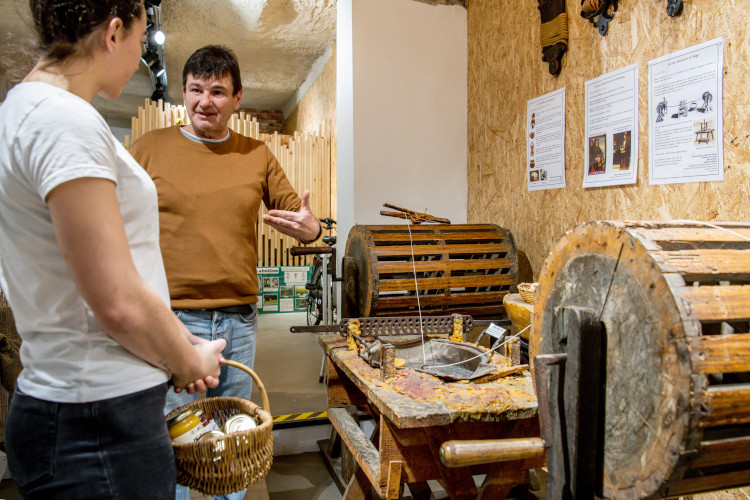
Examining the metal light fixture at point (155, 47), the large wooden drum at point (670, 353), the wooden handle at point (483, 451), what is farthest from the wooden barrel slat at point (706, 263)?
the metal light fixture at point (155, 47)

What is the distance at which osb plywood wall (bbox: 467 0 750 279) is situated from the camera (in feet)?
6.38

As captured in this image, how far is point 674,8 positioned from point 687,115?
1.53ft

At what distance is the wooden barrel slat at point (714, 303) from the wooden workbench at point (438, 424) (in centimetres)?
92

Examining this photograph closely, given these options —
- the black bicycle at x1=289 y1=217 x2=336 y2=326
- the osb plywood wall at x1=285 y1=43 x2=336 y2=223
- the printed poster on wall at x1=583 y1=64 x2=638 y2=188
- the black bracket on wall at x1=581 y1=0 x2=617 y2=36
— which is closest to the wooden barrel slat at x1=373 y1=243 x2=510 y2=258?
the printed poster on wall at x1=583 y1=64 x2=638 y2=188

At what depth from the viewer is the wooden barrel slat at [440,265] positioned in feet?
8.61

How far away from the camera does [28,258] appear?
3.04 ft

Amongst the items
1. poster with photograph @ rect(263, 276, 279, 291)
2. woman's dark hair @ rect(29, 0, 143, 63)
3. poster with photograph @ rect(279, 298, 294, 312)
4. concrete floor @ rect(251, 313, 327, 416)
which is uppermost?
woman's dark hair @ rect(29, 0, 143, 63)

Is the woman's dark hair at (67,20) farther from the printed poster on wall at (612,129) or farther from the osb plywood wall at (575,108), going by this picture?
the printed poster on wall at (612,129)

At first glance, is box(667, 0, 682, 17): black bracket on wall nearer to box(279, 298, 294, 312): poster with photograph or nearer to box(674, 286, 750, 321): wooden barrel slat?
box(674, 286, 750, 321): wooden barrel slat

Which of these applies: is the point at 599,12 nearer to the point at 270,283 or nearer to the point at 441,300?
the point at 441,300

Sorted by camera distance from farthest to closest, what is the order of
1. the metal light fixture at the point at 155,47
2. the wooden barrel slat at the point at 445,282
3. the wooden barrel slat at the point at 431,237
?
the metal light fixture at the point at 155,47 → the wooden barrel slat at the point at 431,237 → the wooden barrel slat at the point at 445,282

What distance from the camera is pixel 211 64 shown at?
198 cm

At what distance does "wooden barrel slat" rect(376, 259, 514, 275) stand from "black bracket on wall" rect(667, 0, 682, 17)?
1376 mm

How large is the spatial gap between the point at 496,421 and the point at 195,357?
1.16m
